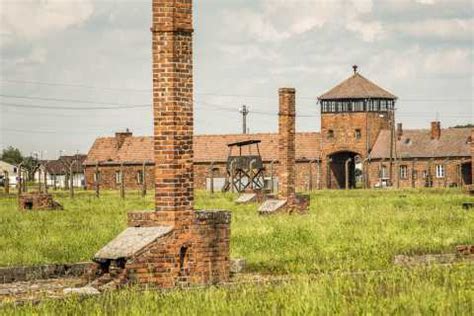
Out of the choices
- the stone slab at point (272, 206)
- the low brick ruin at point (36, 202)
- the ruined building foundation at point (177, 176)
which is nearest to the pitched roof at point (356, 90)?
the low brick ruin at point (36, 202)

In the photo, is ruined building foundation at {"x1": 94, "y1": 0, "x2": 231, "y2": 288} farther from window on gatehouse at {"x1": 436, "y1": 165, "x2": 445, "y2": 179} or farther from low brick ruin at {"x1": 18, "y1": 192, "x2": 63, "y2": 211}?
window on gatehouse at {"x1": 436, "y1": 165, "x2": 445, "y2": 179}

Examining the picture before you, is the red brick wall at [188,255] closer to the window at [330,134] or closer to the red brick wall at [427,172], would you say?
the red brick wall at [427,172]

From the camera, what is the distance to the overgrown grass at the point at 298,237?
1622 centimetres

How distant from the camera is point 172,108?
1380cm

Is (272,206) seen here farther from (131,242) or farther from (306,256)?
(131,242)

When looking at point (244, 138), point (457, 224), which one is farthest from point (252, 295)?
point (244, 138)

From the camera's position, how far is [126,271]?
41.4 feet

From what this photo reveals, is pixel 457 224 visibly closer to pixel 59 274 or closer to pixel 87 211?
pixel 59 274

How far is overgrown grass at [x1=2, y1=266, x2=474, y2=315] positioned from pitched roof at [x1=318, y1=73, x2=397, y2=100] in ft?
198

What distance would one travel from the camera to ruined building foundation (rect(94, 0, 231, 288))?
44.3 ft

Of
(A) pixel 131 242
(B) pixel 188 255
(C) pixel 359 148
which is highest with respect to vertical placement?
(C) pixel 359 148

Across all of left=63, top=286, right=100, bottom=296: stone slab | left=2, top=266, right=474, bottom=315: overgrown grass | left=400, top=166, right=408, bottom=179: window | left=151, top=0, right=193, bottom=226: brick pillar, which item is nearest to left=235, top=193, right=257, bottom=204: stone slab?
left=151, top=0, right=193, bottom=226: brick pillar

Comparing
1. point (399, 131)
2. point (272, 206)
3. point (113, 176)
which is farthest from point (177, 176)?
point (113, 176)

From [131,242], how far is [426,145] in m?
61.4
